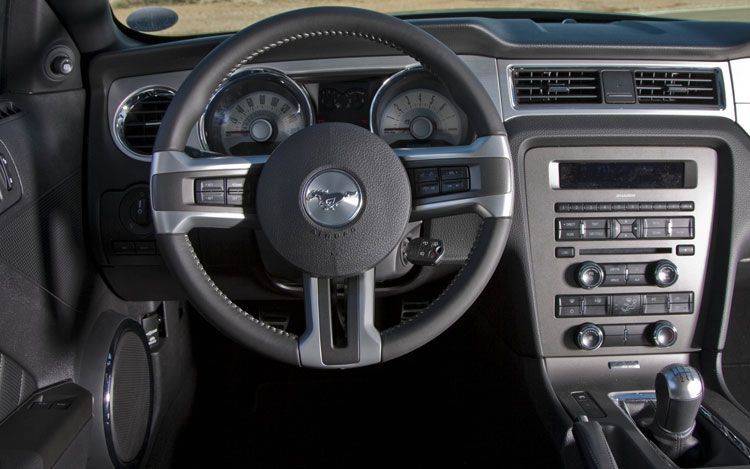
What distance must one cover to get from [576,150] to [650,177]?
222 millimetres

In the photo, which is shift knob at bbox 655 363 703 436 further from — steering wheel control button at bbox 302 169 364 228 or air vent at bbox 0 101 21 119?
air vent at bbox 0 101 21 119

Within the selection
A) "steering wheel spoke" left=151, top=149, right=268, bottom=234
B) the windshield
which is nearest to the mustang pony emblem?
"steering wheel spoke" left=151, top=149, right=268, bottom=234

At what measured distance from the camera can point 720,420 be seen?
6.20 feet

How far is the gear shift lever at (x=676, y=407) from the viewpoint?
1.69 m

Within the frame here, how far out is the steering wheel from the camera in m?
1.45

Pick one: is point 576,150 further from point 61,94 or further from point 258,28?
point 61,94

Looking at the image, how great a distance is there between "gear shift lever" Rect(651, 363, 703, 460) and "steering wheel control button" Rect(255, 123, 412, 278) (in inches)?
29.8

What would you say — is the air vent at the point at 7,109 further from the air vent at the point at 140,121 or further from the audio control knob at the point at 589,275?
the audio control knob at the point at 589,275

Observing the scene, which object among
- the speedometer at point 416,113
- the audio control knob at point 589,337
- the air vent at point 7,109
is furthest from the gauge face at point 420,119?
→ the air vent at point 7,109

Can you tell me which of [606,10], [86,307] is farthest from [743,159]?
[86,307]

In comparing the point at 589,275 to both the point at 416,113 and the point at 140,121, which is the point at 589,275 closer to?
the point at 416,113

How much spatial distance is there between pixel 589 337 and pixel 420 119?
2.51ft

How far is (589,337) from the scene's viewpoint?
6.66 ft

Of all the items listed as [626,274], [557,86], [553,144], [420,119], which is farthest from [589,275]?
[420,119]
